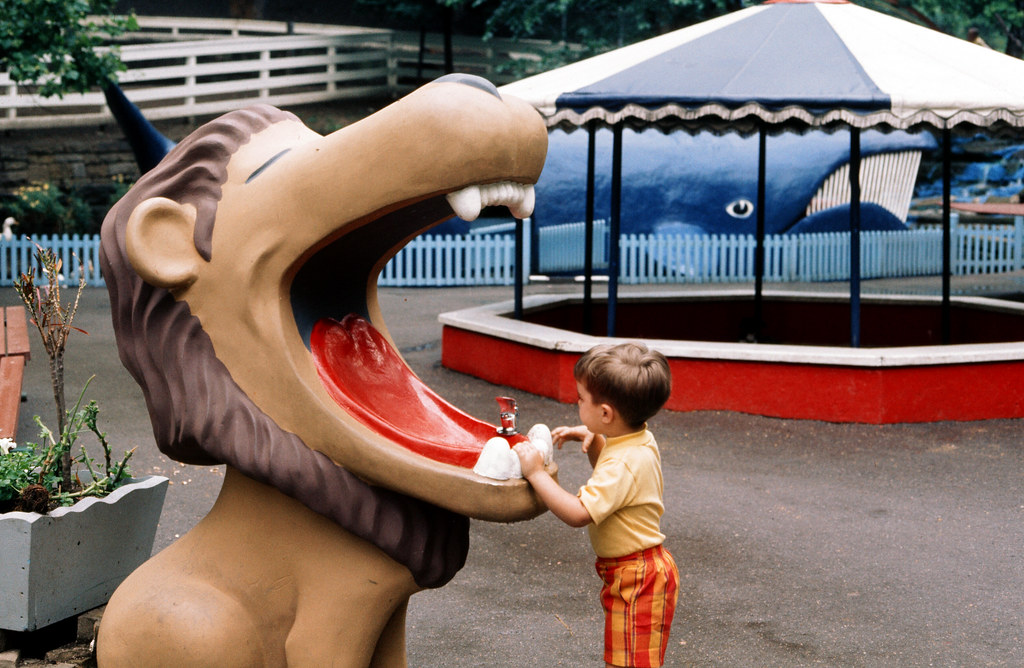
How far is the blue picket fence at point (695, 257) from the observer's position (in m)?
15.2

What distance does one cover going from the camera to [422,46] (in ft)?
77.4

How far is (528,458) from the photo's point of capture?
2146 mm

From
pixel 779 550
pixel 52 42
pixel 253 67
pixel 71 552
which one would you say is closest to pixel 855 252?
pixel 779 550

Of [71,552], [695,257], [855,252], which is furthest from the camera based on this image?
[695,257]

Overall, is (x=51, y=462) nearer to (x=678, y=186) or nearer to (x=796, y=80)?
(x=796, y=80)

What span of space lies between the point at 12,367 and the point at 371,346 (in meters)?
4.22

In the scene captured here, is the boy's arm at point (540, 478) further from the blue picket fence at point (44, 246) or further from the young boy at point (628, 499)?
the blue picket fence at point (44, 246)

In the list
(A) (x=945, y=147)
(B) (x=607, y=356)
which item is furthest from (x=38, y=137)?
(B) (x=607, y=356)

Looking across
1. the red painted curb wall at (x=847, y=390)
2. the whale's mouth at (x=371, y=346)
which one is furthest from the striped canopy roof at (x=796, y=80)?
the whale's mouth at (x=371, y=346)

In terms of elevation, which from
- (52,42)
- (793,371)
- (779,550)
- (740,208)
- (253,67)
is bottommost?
(779,550)

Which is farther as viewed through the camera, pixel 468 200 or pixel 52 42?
pixel 52 42

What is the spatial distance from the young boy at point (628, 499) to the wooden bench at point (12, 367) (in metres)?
2.86

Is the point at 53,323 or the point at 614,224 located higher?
the point at 614,224

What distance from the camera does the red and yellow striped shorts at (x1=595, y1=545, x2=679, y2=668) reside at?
8.03 ft
